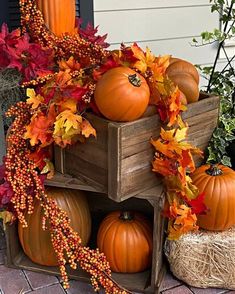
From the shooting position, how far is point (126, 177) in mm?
1889

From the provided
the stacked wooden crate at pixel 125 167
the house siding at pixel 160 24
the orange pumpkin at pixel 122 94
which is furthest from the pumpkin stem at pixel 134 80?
the house siding at pixel 160 24

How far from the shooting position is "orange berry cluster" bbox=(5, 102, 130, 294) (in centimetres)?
196

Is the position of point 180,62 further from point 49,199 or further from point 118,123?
point 49,199

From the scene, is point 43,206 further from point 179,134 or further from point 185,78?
point 185,78

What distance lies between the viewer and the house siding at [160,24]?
2.91 metres

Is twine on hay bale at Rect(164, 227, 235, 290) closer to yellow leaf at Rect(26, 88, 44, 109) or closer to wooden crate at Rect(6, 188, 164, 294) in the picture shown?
wooden crate at Rect(6, 188, 164, 294)

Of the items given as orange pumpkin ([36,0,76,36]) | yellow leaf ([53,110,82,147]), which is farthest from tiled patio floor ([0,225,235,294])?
orange pumpkin ([36,0,76,36])

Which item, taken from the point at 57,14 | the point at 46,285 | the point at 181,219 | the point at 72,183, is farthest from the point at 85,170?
the point at 57,14

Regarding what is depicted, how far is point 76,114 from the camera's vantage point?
191 cm

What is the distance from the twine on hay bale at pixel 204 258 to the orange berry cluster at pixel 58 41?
957 millimetres

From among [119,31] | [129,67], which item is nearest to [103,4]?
[119,31]

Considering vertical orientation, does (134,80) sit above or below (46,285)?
above

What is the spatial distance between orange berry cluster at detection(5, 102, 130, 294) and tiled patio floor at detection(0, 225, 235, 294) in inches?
6.2

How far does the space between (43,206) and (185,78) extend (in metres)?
0.88
